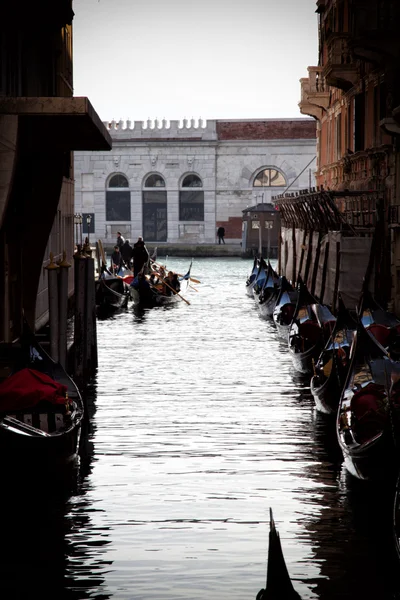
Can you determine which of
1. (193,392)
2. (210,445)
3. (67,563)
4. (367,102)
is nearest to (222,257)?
(367,102)

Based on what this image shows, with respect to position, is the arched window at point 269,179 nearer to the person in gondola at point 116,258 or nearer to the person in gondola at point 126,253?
the person in gondola at point 126,253

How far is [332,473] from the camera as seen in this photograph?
7.88 m

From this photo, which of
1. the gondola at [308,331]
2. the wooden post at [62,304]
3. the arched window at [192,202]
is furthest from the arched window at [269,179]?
the wooden post at [62,304]

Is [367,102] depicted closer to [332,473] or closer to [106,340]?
[106,340]

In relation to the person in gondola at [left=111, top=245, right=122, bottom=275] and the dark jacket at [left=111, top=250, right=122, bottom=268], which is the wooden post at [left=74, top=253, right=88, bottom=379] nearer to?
the person in gondola at [left=111, top=245, right=122, bottom=275]

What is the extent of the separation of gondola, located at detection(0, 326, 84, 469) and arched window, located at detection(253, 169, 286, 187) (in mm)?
33061

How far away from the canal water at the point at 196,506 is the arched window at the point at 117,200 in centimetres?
3051

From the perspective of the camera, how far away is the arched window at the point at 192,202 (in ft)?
138

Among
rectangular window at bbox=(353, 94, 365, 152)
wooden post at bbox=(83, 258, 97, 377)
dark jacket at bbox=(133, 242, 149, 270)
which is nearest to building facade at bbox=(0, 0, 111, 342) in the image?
wooden post at bbox=(83, 258, 97, 377)

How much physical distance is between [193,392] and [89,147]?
Answer: 287cm

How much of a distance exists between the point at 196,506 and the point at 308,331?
22.3 ft

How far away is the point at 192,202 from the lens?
42094mm

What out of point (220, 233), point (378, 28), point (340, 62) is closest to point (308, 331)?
point (378, 28)

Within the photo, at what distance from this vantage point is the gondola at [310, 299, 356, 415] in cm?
977
